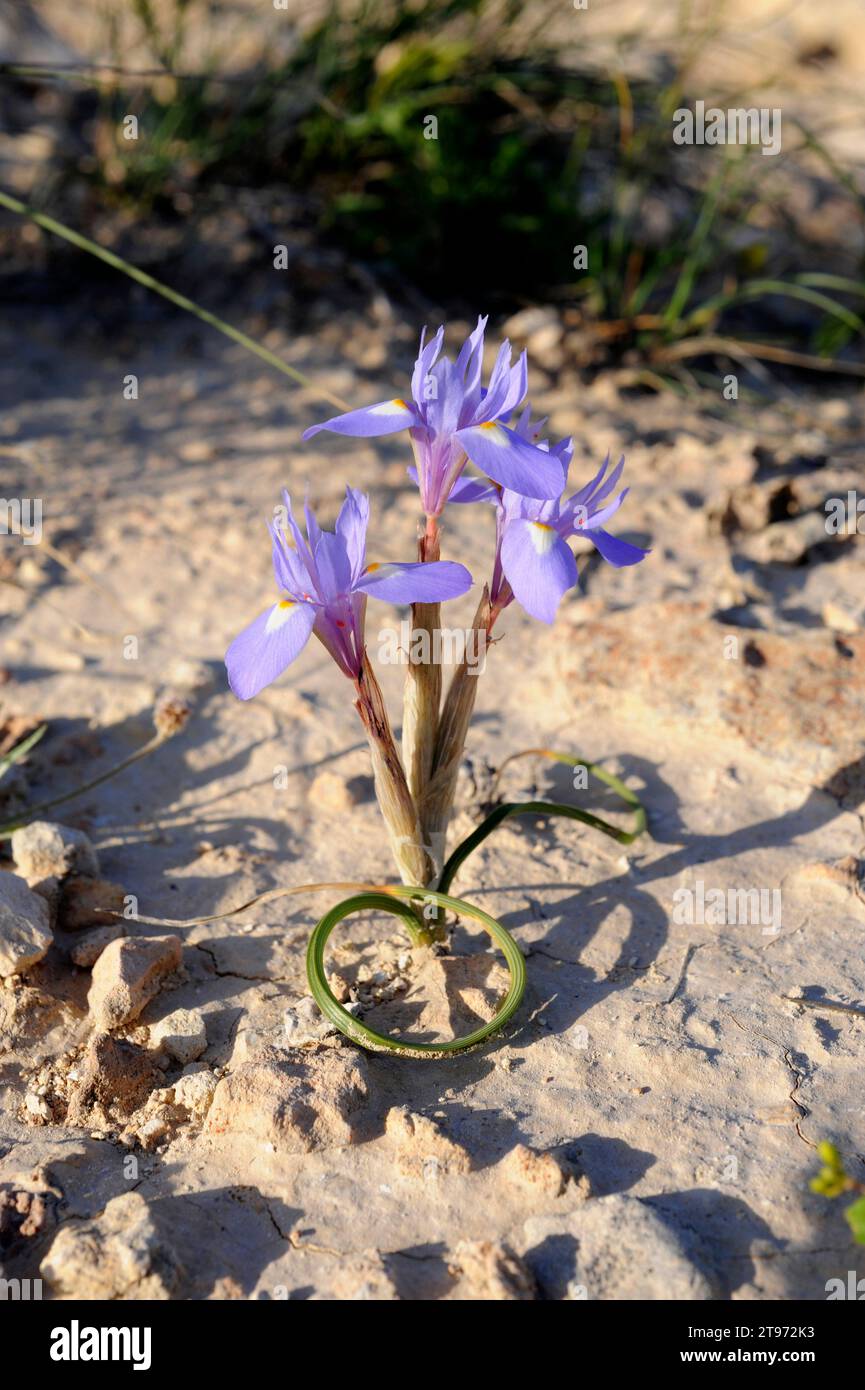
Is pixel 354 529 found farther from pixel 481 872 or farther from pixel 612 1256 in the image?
pixel 612 1256

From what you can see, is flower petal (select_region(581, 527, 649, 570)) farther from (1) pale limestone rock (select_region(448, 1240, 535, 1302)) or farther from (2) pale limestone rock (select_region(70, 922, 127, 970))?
(2) pale limestone rock (select_region(70, 922, 127, 970))

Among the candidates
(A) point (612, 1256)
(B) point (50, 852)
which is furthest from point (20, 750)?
(A) point (612, 1256)

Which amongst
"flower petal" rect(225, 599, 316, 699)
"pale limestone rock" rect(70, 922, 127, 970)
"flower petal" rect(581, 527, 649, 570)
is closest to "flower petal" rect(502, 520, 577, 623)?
"flower petal" rect(581, 527, 649, 570)

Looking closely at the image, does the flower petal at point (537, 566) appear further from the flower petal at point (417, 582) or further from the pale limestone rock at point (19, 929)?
the pale limestone rock at point (19, 929)

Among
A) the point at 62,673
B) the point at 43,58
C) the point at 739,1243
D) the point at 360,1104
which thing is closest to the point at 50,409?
the point at 62,673

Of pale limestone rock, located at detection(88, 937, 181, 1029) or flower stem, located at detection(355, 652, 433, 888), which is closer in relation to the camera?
flower stem, located at detection(355, 652, 433, 888)

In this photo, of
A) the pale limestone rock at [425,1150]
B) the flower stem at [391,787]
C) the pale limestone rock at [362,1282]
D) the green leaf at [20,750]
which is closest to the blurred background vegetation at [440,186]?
the green leaf at [20,750]
